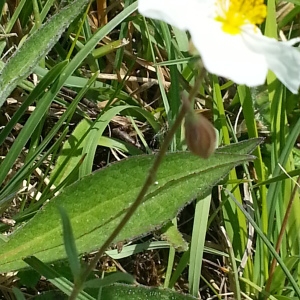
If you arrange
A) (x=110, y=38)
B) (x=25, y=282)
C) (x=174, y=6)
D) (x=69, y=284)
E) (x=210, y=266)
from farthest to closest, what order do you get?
(x=110, y=38)
(x=210, y=266)
(x=25, y=282)
(x=69, y=284)
(x=174, y=6)

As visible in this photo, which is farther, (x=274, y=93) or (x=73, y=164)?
(x=274, y=93)

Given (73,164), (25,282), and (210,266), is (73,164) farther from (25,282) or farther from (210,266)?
(210,266)

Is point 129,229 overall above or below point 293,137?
below

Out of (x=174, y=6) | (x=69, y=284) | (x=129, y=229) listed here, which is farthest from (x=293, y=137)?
(x=174, y=6)

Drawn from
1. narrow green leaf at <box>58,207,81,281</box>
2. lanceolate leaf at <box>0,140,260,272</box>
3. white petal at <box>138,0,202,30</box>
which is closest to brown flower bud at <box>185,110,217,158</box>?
white petal at <box>138,0,202,30</box>

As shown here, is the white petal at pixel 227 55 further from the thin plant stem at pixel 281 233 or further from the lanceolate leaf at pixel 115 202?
the thin plant stem at pixel 281 233

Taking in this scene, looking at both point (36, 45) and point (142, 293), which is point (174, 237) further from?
point (36, 45)

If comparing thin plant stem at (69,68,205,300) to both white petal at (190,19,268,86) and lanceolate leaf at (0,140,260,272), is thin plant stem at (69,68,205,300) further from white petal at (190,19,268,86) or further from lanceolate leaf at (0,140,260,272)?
lanceolate leaf at (0,140,260,272)
